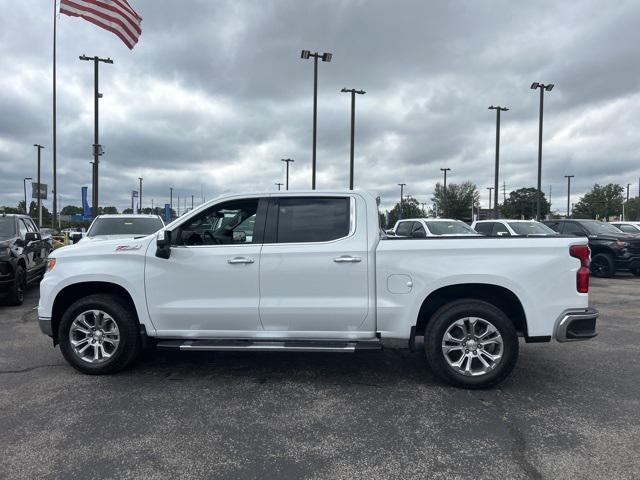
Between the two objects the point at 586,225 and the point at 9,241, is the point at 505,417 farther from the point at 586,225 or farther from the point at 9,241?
the point at 586,225

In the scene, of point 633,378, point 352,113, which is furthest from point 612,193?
point 633,378

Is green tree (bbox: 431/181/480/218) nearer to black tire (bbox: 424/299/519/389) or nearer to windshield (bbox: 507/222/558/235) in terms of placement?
windshield (bbox: 507/222/558/235)

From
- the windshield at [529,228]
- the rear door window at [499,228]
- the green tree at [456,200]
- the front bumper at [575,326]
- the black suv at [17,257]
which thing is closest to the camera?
the front bumper at [575,326]

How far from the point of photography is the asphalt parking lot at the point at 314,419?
10.1ft

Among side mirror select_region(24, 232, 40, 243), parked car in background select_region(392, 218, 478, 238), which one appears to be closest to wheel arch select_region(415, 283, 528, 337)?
side mirror select_region(24, 232, 40, 243)

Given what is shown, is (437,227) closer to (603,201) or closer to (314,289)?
(314,289)

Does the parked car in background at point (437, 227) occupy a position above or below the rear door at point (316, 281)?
above

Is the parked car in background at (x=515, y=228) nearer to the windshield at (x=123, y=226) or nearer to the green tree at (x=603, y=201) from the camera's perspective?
the windshield at (x=123, y=226)

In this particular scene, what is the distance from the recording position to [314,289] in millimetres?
4441

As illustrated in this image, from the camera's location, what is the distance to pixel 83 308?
473cm

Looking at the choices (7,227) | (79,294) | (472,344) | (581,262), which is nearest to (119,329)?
(79,294)

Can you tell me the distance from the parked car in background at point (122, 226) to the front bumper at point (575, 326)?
841 cm

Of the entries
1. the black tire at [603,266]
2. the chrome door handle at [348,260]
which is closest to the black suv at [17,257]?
the chrome door handle at [348,260]

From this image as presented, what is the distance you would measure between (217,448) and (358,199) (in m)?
2.59
